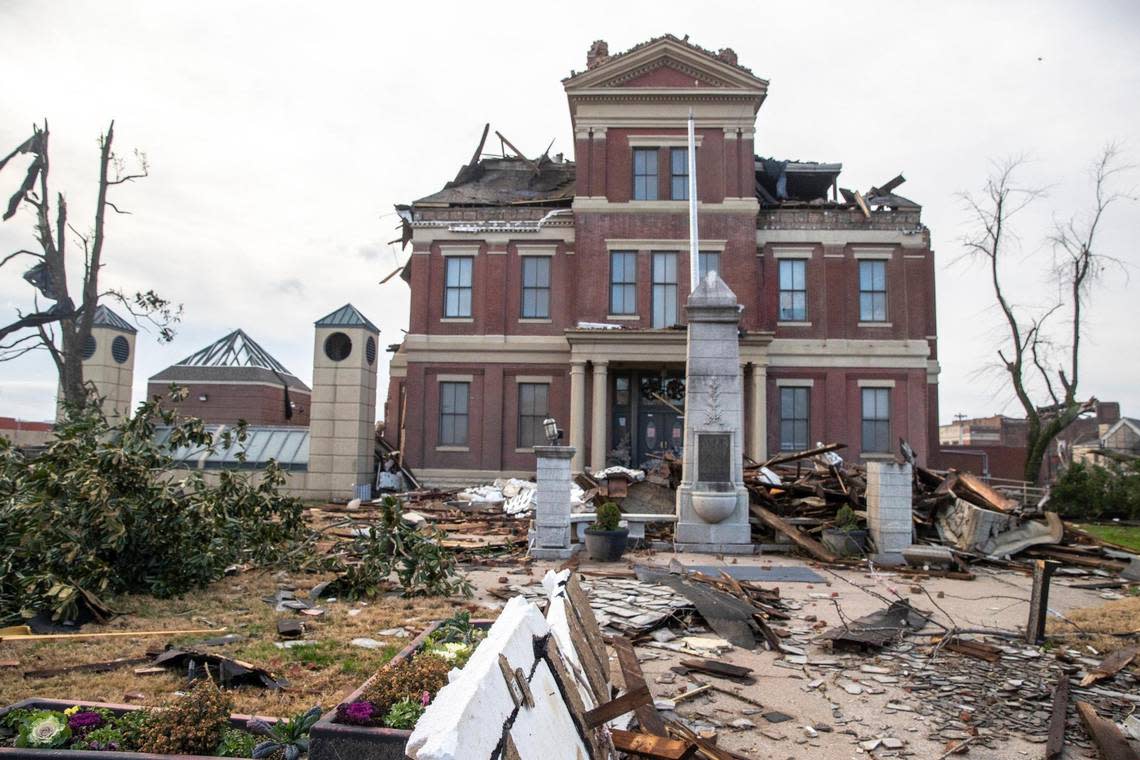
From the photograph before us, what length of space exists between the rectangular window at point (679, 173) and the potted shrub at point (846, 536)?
595 inches

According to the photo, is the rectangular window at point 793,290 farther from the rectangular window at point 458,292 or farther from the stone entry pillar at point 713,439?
the stone entry pillar at point 713,439

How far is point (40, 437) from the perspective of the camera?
108 ft

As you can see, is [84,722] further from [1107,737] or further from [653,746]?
[1107,737]

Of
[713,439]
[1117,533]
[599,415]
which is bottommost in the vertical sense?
[1117,533]

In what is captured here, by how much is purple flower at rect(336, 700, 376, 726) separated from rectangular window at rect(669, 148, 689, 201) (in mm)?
23990

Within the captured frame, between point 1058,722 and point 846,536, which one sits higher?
point 846,536

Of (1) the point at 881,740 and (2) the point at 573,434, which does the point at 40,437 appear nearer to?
(2) the point at 573,434

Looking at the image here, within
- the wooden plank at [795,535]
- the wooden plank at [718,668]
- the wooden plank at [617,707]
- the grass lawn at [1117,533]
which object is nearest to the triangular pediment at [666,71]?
the grass lawn at [1117,533]

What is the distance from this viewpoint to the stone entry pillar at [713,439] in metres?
13.4

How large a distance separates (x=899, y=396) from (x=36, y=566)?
959 inches

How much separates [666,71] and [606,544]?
18.9 meters

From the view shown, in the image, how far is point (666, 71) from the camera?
84.6 feet

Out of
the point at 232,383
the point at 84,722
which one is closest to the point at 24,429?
the point at 232,383

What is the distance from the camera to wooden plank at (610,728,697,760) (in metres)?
4.08
